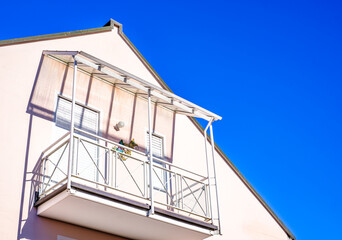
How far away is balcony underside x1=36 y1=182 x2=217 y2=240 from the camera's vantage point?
1119cm

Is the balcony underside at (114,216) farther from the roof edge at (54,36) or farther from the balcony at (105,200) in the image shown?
the roof edge at (54,36)

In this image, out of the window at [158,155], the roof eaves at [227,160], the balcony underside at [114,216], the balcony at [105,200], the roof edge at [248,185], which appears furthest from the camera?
the roof edge at [248,185]

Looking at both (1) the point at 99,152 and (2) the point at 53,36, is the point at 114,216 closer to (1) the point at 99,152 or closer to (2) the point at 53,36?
(1) the point at 99,152

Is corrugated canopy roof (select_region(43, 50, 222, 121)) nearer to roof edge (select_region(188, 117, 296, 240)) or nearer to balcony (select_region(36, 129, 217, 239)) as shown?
roof edge (select_region(188, 117, 296, 240))

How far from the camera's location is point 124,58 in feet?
51.9

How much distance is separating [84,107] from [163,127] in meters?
2.99

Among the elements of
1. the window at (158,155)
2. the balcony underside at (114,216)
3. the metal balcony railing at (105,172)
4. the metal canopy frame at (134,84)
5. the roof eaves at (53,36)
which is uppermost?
the roof eaves at (53,36)

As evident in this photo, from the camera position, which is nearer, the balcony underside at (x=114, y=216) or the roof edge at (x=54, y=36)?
the balcony underside at (x=114, y=216)

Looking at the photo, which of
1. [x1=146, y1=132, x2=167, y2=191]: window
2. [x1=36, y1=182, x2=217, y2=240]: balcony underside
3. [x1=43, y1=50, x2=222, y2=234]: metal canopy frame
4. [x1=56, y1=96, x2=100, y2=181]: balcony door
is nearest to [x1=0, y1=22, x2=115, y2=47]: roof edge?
[x1=43, y1=50, x2=222, y2=234]: metal canopy frame

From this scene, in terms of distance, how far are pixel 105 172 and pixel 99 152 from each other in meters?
0.58

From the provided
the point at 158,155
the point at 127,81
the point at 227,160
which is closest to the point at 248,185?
the point at 227,160

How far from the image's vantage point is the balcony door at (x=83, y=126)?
1313 centimetres

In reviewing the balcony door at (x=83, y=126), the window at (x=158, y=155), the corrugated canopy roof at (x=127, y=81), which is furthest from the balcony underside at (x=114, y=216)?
the corrugated canopy roof at (x=127, y=81)

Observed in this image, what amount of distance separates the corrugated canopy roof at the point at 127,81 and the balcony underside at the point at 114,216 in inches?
129
